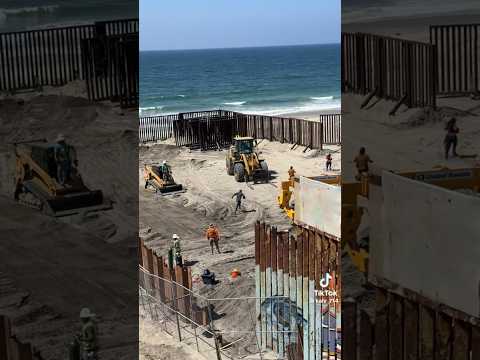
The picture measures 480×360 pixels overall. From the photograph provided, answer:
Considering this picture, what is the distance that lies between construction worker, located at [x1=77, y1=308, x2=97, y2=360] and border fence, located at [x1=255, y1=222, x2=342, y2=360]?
8.75ft

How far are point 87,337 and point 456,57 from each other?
3240mm

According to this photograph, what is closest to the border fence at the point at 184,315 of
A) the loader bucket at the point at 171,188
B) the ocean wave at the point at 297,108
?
the loader bucket at the point at 171,188

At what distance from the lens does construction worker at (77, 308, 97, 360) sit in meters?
5.55

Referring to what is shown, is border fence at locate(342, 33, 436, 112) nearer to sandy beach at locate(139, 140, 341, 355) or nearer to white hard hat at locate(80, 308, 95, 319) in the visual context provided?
white hard hat at locate(80, 308, 95, 319)

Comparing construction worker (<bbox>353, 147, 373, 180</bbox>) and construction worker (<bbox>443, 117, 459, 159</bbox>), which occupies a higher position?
construction worker (<bbox>443, 117, 459, 159</bbox>)

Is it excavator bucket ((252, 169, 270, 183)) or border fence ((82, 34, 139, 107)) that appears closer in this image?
border fence ((82, 34, 139, 107))

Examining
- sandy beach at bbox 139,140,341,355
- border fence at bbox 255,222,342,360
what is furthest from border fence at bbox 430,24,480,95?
sandy beach at bbox 139,140,341,355

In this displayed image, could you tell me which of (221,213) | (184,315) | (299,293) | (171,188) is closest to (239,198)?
(221,213)

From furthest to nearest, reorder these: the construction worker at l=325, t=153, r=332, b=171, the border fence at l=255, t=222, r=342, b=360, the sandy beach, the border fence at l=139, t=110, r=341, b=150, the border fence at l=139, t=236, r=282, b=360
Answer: the border fence at l=139, t=110, r=341, b=150
the construction worker at l=325, t=153, r=332, b=171
the sandy beach
the border fence at l=139, t=236, r=282, b=360
the border fence at l=255, t=222, r=342, b=360

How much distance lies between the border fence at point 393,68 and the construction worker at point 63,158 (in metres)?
2.04

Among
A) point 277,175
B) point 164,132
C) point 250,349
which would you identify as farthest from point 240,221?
point 164,132

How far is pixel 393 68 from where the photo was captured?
19.2 ft

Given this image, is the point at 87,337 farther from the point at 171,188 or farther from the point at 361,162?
the point at 171,188

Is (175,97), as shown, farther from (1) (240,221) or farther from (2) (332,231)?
(2) (332,231)
